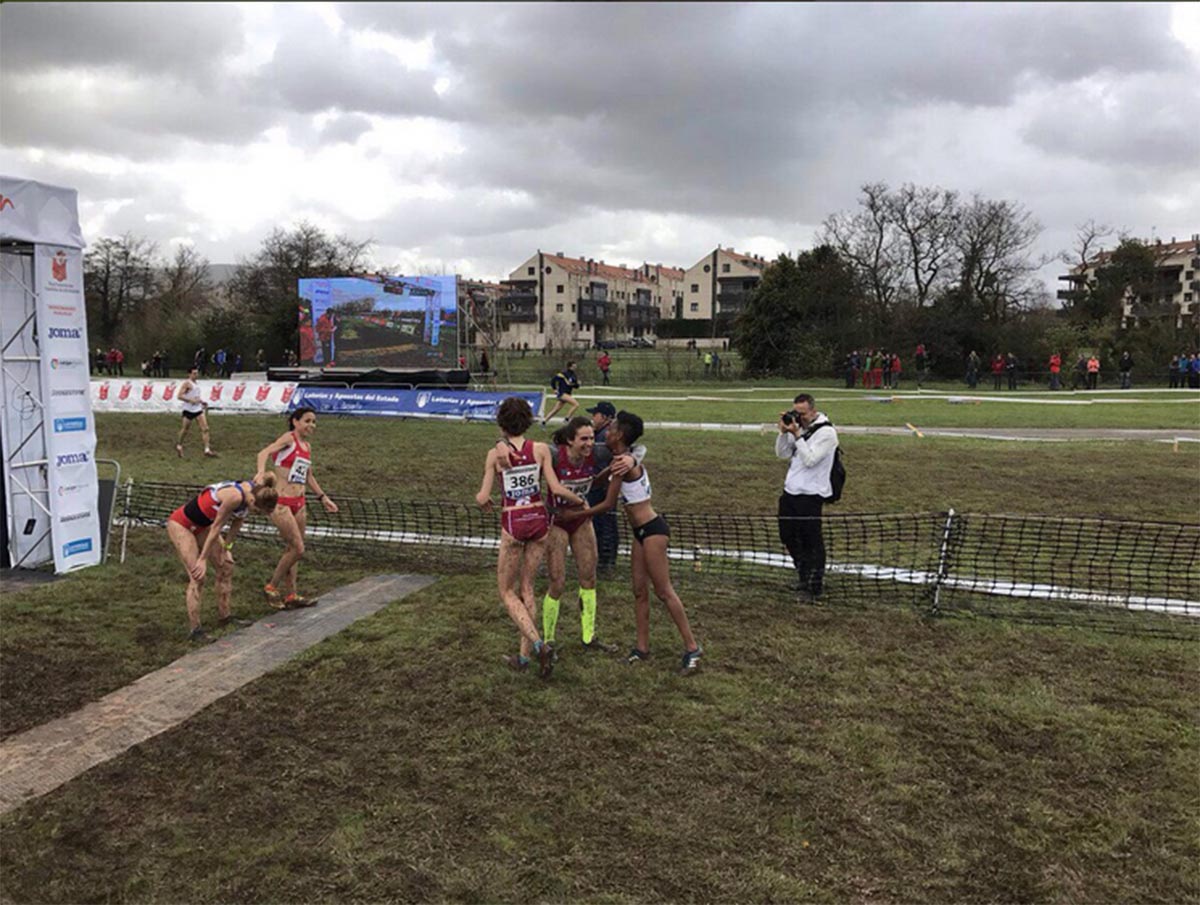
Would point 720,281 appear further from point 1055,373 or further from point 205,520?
point 205,520

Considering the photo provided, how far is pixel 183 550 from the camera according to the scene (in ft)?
21.6

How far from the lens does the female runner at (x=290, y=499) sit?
23.8ft

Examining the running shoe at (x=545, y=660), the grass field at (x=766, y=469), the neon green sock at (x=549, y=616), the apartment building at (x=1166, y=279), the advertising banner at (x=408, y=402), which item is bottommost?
the running shoe at (x=545, y=660)

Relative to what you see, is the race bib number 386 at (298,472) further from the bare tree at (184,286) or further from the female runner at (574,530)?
the bare tree at (184,286)

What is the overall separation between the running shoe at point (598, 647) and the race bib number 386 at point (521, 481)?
146 centimetres

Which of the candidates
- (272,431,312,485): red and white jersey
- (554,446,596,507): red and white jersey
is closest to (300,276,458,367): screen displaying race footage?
(272,431,312,485): red and white jersey

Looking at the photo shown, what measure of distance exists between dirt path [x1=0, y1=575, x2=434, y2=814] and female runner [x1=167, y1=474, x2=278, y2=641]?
48 cm

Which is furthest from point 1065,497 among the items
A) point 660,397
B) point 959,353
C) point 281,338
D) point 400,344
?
point 281,338

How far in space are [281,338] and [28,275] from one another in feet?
148

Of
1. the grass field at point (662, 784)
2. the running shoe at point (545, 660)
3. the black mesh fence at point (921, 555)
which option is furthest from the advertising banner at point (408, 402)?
the grass field at point (662, 784)

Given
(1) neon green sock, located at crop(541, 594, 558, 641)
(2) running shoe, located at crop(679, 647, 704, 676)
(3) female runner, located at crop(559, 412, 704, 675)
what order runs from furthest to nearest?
(1) neon green sock, located at crop(541, 594, 558, 641)
(2) running shoe, located at crop(679, 647, 704, 676)
(3) female runner, located at crop(559, 412, 704, 675)

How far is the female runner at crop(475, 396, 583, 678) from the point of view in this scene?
5.68 m

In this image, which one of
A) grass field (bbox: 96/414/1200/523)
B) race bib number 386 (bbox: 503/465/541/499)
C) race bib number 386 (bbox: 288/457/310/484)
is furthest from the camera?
grass field (bbox: 96/414/1200/523)

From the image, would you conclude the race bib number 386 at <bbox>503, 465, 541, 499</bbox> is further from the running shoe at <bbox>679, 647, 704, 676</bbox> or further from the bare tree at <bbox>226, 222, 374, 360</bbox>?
the bare tree at <bbox>226, 222, 374, 360</bbox>
